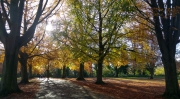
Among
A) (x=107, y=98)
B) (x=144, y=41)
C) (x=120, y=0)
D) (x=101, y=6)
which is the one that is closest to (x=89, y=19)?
(x=101, y=6)

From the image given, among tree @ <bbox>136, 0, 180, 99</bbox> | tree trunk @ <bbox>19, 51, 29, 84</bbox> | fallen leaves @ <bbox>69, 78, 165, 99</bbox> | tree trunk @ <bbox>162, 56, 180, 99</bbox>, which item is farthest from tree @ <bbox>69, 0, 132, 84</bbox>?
tree trunk @ <bbox>19, 51, 29, 84</bbox>

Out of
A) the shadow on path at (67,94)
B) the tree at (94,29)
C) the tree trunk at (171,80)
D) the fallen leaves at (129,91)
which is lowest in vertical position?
the fallen leaves at (129,91)

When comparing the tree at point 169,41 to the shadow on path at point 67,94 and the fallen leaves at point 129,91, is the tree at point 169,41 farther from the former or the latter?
the shadow on path at point 67,94

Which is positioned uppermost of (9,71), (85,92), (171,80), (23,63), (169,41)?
(169,41)

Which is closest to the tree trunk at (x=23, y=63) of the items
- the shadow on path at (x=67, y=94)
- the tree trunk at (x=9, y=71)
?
the shadow on path at (x=67, y=94)

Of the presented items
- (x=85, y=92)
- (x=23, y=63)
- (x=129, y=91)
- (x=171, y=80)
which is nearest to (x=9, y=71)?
(x=85, y=92)

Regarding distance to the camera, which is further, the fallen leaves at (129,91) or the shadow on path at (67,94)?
the fallen leaves at (129,91)

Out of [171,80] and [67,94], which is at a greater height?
[171,80]

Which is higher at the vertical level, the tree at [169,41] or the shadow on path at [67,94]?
the tree at [169,41]

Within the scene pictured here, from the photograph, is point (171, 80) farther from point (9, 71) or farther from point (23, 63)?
point (23, 63)

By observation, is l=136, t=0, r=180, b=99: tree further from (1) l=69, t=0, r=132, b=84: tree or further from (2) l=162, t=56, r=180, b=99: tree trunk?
(1) l=69, t=0, r=132, b=84: tree

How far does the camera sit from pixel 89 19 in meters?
18.3

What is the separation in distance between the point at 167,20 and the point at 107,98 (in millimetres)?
5893

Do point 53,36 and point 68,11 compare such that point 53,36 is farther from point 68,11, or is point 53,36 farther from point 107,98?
point 107,98
